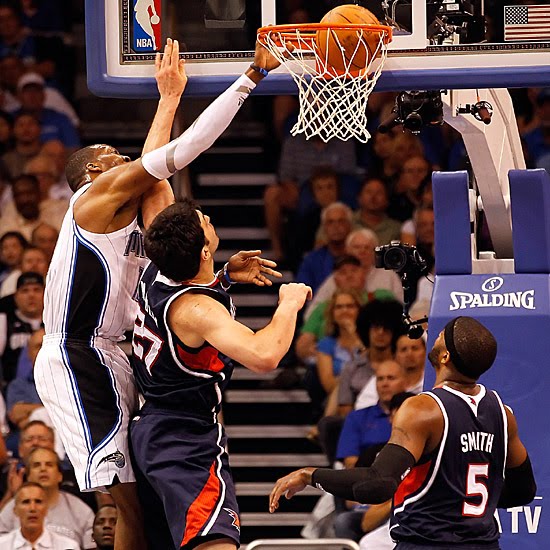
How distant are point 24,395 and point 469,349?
5156mm

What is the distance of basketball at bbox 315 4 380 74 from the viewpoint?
5680 mm

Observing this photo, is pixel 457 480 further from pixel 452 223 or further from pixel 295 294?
pixel 452 223

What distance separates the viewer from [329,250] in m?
10.2

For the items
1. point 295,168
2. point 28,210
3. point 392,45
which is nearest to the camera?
point 392,45

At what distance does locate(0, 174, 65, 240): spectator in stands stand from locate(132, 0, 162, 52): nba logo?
4.89m

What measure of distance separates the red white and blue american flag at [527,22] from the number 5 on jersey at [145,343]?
7.09ft

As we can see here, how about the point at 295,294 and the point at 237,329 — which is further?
the point at 295,294

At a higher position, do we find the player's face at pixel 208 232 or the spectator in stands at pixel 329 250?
the player's face at pixel 208 232

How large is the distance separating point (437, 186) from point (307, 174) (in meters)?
4.44

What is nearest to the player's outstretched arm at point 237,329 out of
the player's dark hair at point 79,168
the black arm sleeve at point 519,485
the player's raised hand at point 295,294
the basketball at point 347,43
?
the player's raised hand at point 295,294

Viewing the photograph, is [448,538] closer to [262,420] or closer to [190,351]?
[190,351]

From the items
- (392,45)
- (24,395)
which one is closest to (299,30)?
(392,45)

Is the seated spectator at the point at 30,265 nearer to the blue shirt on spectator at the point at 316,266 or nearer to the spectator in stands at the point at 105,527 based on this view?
the blue shirt on spectator at the point at 316,266

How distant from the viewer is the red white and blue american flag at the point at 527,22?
586 cm
